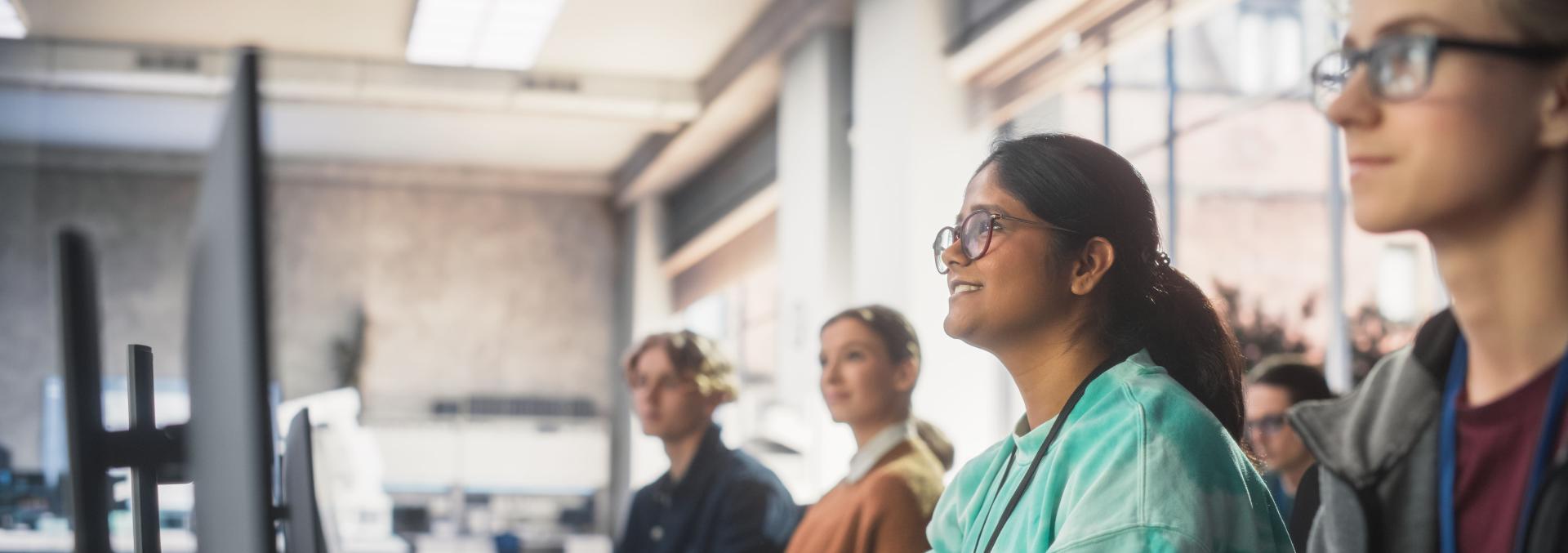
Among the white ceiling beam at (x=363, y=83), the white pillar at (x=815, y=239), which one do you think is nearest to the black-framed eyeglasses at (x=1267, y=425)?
the white pillar at (x=815, y=239)

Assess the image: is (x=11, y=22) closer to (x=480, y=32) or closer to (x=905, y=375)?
(x=480, y=32)

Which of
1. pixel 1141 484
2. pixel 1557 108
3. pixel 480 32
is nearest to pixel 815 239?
pixel 480 32

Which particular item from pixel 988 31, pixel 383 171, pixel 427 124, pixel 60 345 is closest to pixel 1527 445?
pixel 60 345

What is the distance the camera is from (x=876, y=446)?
262cm

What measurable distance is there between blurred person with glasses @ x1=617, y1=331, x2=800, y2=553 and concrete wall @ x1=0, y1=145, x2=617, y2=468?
9.89 metres

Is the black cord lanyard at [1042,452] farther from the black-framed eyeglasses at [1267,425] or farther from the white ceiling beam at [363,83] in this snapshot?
the white ceiling beam at [363,83]

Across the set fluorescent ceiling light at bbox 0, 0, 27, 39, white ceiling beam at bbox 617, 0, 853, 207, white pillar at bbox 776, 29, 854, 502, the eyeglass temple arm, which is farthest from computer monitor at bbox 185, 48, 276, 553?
fluorescent ceiling light at bbox 0, 0, 27, 39

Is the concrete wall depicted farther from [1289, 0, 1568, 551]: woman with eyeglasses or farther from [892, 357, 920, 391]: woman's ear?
[1289, 0, 1568, 551]: woman with eyeglasses

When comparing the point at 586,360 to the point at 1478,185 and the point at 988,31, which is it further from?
the point at 1478,185

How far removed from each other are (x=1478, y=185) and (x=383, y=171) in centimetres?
1329

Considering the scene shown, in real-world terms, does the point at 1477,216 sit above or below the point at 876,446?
above

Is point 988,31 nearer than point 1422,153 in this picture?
No

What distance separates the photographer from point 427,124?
1160cm

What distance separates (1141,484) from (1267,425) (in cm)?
182
